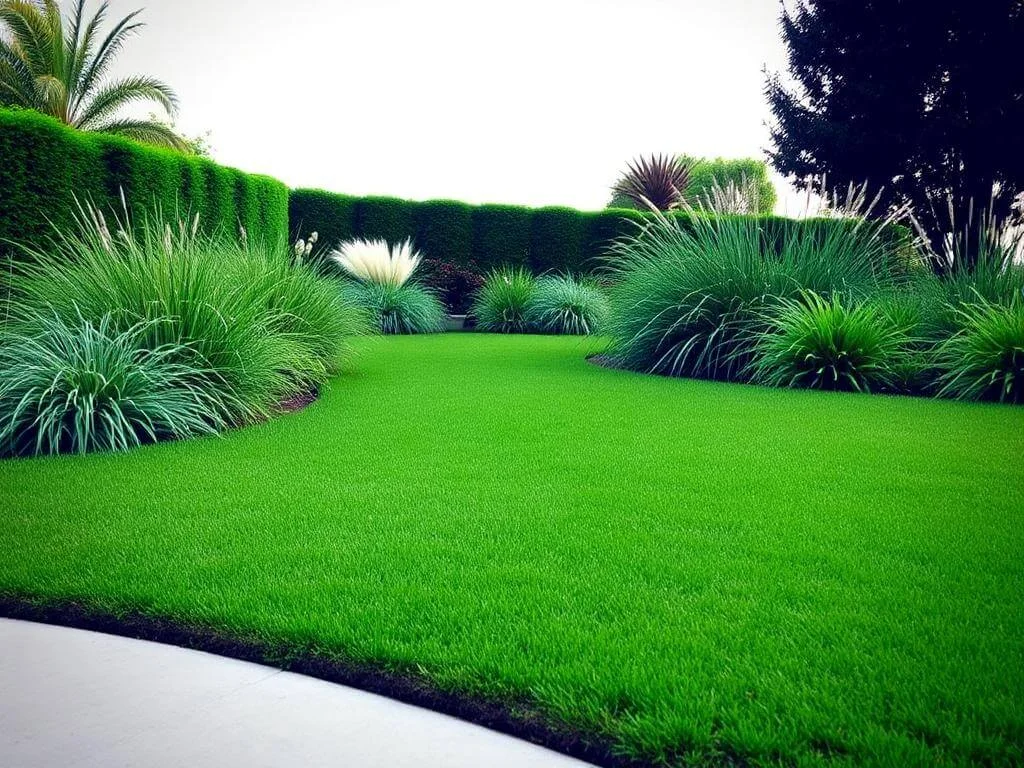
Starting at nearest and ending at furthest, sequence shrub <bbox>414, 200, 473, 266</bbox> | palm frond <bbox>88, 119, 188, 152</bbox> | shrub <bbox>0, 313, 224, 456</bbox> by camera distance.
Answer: shrub <bbox>0, 313, 224, 456</bbox> → shrub <bbox>414, 200, 473, 266</bbox> → palm frond <bbox>88, 119, 188, 152</bbox>

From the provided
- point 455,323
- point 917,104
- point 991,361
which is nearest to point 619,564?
point 991,361

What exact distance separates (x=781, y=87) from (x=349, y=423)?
14048mm

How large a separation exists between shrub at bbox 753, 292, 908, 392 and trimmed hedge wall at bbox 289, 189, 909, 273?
894 centimetres

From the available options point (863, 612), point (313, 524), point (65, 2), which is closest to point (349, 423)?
point (313, 524)

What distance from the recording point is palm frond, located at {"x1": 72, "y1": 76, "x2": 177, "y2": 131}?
1948cm

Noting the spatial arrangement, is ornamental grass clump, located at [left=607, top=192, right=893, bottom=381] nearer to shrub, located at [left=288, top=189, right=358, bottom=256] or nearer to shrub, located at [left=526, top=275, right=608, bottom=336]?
shrub, located at [left=526, top=275, right=608, bottom=336]

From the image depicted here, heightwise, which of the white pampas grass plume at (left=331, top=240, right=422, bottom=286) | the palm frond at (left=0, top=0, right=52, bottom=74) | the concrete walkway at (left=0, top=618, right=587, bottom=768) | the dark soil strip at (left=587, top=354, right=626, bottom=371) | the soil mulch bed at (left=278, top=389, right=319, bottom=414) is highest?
the palm frond at (left=0, top=0, right=52, bottom=74)

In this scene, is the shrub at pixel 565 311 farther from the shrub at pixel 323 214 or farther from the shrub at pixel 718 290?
the shrub at pixel 323 214

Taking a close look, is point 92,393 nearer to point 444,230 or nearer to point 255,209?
point 255,209

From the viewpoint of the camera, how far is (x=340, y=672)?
1.71 metres

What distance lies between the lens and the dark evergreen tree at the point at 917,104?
44.6 ft

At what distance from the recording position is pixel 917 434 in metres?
4.48

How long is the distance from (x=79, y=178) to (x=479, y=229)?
956cm

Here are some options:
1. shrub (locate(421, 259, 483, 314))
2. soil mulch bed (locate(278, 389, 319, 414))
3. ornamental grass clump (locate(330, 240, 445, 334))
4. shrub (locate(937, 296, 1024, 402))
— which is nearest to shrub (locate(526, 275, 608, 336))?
ornamental grass clump (locate(330, 240, 445, 334))
